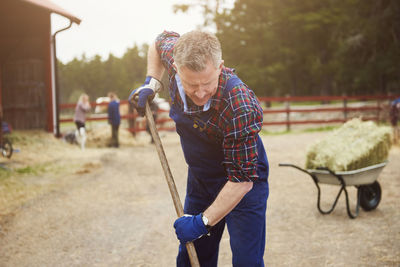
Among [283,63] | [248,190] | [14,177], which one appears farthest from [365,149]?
[283,63]

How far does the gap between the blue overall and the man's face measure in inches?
6.1

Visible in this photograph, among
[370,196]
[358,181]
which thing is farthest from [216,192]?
[370,196]

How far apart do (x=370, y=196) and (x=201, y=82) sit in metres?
4.17

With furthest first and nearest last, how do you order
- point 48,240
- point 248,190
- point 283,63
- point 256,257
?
1. point 283,63
2. point 48,240
3. point 256,257
4. point 248,190

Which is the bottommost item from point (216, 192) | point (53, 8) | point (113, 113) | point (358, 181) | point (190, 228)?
point (358, 181)

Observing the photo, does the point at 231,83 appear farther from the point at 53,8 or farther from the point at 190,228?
the point at 53,8

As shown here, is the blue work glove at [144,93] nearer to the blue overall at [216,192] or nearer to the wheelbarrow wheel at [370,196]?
the blue overall at [216,192]

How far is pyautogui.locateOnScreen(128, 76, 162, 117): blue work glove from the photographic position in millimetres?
2789

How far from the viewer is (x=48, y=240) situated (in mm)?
4574

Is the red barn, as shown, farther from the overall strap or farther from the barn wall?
the overall strap

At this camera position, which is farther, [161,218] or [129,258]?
[161,218]

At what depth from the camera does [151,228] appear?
4.96 meters

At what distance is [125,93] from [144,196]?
75.5 meters

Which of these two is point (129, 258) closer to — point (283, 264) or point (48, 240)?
point (48, 240)
